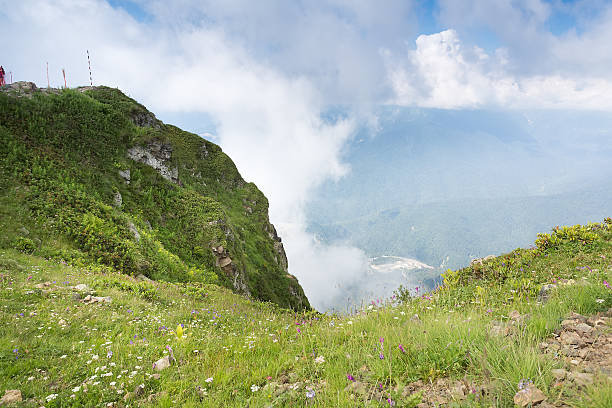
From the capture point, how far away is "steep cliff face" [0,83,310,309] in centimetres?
1655

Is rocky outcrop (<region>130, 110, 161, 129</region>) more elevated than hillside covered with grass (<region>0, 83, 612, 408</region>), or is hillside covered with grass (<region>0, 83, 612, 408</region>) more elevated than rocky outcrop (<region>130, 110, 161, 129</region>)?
rocky outcrop (<region>130, 110, 161, 129</region>)

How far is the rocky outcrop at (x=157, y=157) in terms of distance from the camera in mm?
31109

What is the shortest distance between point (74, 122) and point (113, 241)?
18.3 meters

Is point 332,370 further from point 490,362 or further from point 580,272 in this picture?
point 580,272

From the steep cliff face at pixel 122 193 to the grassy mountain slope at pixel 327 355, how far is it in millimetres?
9659

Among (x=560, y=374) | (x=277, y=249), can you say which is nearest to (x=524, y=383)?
(x=560, y=374)

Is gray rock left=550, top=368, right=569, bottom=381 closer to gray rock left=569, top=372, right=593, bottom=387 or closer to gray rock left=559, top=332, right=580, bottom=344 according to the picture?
gray rock left=569, top=372, right=593, bottom=387

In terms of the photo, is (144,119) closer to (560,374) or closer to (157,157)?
(157,157)

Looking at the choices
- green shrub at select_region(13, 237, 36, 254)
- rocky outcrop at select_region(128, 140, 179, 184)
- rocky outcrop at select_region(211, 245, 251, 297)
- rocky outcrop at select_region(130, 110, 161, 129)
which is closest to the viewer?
green shrub at select_region(13, 237, 36, 254)

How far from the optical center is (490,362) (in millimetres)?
3340

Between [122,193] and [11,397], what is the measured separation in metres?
24.9

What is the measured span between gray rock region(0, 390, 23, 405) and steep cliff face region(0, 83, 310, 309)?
Result: 12441 mm

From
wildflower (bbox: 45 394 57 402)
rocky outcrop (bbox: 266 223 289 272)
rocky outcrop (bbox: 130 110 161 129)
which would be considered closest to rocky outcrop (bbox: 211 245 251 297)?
rocky outcrop (bbox: 266 223 289 272)

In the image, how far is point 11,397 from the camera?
13.1 ft
